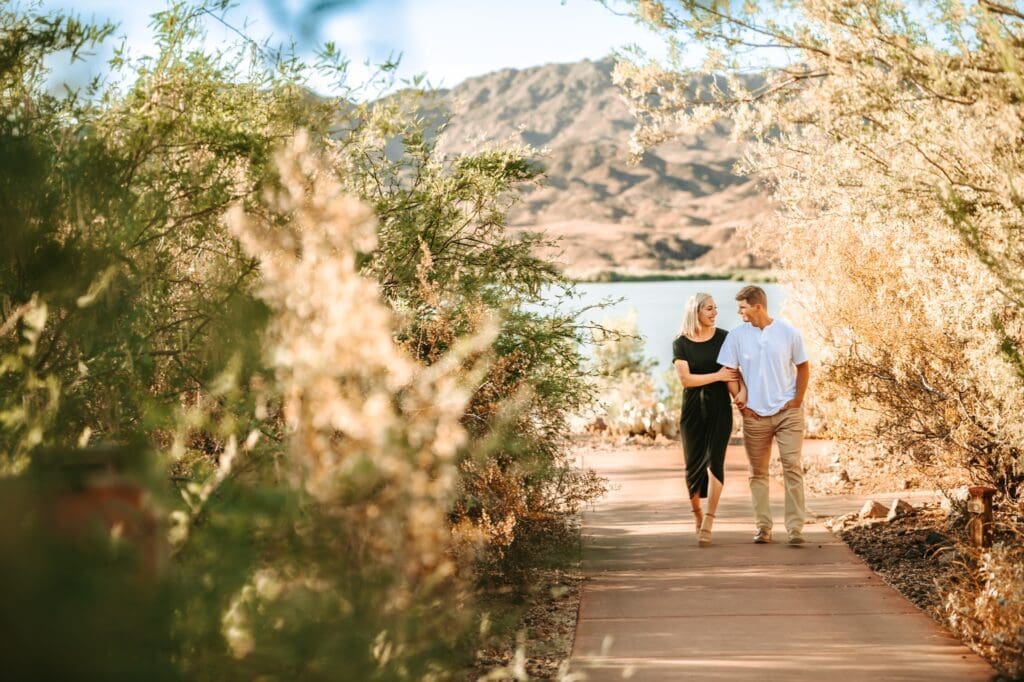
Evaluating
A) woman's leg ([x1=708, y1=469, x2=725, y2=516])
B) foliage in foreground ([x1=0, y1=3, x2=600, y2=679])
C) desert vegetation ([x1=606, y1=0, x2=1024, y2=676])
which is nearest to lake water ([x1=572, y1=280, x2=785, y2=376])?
desert vegetation ([x1=606, y1=0, x2=1024, y2=676])

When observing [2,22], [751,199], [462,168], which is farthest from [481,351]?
[751,199]

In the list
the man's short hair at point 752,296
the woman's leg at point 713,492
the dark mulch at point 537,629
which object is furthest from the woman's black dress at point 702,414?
the dark mulch at point 537,629

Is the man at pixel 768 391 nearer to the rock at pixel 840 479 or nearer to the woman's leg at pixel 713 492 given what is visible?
the woman's leg at pixel 713 492

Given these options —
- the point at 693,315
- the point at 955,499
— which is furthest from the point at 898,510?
the point at 693,315

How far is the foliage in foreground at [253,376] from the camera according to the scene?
2.55m

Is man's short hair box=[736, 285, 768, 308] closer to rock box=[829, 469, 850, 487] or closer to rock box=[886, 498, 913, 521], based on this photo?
rock box=[886, 498, 913, 521]

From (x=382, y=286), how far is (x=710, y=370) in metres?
3.07

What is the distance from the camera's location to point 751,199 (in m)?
146

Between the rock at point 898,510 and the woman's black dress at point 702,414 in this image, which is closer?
the woman's black dress at point 702,414

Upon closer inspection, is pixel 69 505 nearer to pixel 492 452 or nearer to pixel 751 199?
pixel 492 452

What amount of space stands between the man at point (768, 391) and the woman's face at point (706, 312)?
25 centimetres

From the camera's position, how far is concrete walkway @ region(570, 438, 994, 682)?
5305 millimetres

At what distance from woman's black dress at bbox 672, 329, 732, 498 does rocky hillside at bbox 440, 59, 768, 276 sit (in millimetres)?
85039

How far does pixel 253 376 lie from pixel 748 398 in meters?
5.05
